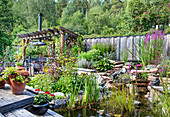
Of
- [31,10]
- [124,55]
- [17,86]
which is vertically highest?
[31,10]

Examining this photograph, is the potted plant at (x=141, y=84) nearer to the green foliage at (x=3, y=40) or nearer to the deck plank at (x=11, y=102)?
the deck plank at (x=11, y=102)

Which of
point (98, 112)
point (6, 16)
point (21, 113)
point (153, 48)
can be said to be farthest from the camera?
point (6, 16)

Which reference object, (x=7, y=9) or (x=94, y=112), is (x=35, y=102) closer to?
(x=94, y=112)

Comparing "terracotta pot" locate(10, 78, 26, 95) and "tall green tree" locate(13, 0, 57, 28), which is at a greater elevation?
"tall green tree" locate(13, 0, 57, 28)

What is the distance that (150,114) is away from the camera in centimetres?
268

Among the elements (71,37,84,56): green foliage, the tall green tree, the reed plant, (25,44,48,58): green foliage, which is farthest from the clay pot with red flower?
the tall green tree

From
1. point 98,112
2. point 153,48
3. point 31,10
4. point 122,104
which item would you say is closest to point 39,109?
point 98,112

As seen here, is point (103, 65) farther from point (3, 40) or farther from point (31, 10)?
point (31, 10)

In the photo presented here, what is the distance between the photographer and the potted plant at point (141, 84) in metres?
4.11

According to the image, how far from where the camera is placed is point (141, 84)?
433 centimetres

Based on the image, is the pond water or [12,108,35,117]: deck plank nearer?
[12,108,35,117]: deck plank

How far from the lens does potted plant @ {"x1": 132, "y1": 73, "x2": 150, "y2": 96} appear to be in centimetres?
411

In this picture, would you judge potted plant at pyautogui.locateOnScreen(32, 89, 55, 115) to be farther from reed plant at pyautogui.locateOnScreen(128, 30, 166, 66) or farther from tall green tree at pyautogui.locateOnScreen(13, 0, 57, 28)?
tall green tree at pyautogui.locateOnScreen(13, 0, 57, 28)

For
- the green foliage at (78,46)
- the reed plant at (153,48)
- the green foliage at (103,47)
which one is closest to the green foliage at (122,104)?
the reed plant at (153,48)
